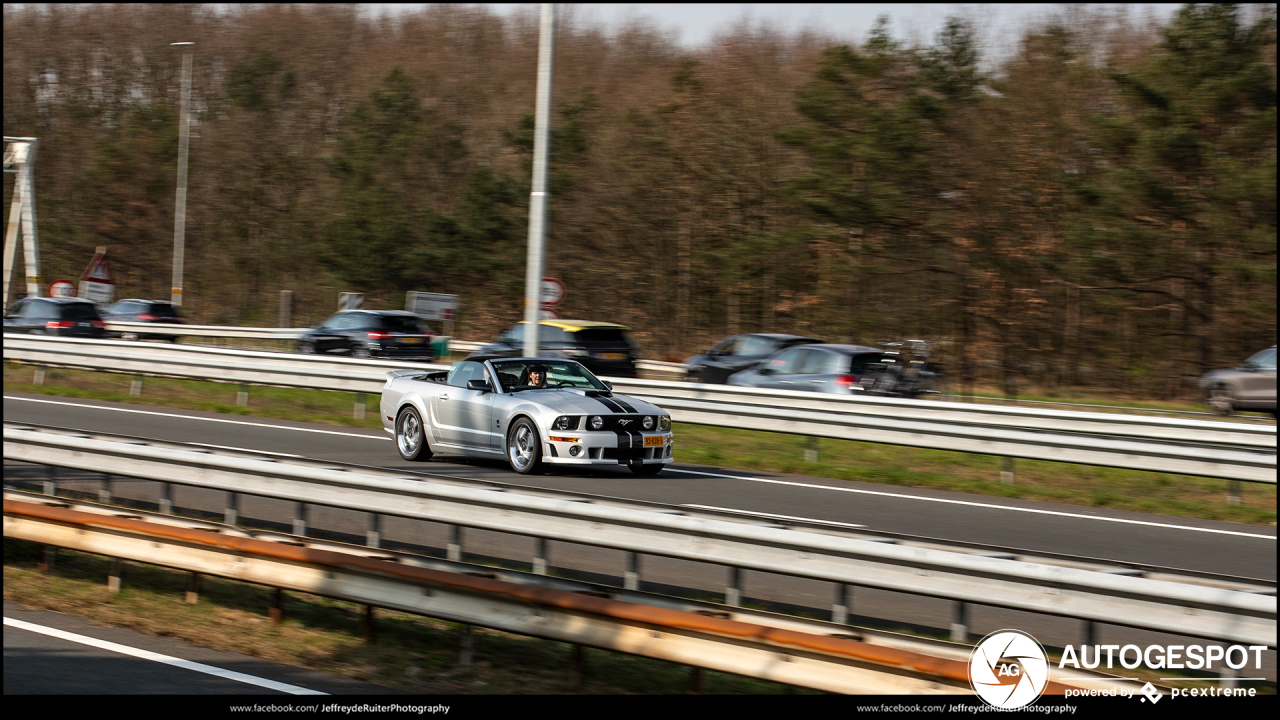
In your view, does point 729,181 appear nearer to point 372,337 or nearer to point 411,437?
point 372,337

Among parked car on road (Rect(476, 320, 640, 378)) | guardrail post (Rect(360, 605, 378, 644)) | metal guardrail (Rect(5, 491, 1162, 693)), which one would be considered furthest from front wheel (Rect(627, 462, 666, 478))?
parked car on road (Rect(476, 320, 640, 378))

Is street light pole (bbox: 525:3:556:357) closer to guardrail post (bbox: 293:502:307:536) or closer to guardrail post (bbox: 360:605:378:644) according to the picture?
guardrail post (bbox: 293:502:307:536)

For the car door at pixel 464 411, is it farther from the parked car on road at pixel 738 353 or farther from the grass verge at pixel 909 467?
the parked car on road at pixel 738 353

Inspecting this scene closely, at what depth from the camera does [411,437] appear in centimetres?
1448

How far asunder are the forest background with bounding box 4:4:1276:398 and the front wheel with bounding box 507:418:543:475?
21706mm

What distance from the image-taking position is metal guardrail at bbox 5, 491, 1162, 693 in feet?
16.1

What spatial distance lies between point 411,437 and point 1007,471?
7551 mm

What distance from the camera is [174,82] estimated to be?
210 feet

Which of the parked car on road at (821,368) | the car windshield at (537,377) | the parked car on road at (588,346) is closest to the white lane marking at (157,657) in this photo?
the car windshield at (537,377)

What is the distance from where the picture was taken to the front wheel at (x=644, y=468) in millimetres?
13422

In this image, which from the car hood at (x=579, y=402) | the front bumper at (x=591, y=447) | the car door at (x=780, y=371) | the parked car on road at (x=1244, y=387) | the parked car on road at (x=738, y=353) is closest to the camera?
the front bumper at (x=591, y=447)

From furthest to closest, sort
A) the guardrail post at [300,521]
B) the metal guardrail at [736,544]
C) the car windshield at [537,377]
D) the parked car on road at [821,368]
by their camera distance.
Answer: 1. the parked car on road at [821,368]
2. the car windshield at [537,377]
3. the guardrail post at [300,521]
4. the metal guardrail at [736,544]

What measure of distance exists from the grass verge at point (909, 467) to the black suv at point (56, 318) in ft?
30.3

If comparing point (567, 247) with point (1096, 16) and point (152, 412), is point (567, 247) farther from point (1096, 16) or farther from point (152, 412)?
point (152, 412)
